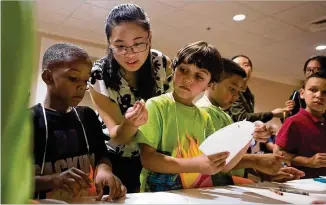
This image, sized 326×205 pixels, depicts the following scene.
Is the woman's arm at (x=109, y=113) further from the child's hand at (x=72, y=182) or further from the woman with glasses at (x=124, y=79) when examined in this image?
the child's hand at (x=72, y=182)

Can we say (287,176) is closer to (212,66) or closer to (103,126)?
(212,66)

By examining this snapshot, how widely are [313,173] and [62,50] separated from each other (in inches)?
46.9

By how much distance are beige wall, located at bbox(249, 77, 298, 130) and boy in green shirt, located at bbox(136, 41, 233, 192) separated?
17.2ft

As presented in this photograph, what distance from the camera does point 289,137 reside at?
1.39m

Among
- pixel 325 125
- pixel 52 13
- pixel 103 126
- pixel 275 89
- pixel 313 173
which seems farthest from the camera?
pixel 275 89

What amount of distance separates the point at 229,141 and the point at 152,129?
207 mm

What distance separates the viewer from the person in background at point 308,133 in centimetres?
133

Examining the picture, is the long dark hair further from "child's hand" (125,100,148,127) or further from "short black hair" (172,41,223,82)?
"child's hand" (125,100,148,127)

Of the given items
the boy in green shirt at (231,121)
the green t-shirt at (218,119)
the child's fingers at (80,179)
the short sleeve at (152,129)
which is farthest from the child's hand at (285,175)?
the child's fingers at (80,179)

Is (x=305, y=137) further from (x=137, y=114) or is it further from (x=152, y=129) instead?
(x=137, y=114)

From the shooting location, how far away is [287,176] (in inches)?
39.2

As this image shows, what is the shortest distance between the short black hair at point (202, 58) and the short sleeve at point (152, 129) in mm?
191

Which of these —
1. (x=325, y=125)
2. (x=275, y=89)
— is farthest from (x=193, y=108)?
(x=275, y=89)

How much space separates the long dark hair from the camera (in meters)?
0.89
